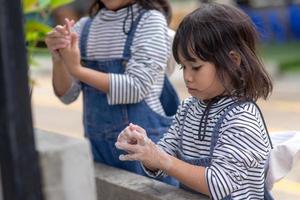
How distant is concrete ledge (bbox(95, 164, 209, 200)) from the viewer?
225 cm

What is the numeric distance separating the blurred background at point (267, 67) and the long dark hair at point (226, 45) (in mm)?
289

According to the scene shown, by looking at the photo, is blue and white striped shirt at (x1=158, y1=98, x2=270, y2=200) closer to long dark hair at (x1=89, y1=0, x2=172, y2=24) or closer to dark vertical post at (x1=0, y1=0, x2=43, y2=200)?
long dark hair at (x1=89, y1=0, x2=172, y2=24)

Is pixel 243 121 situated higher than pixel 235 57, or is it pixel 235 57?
pixel 235 57

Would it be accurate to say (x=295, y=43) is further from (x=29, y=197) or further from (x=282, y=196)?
(x=29, y=197)

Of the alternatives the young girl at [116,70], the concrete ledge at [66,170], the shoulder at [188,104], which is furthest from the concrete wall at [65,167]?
the young girl at [116,70]

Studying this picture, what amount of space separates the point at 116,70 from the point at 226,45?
0.69 meters

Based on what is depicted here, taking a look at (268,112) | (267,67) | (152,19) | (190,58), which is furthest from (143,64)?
(267,67)

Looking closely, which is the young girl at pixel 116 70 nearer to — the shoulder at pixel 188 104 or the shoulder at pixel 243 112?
the shoulder at pixel 188 104

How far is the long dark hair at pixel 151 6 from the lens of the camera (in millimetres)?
2711

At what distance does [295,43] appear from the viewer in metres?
17.8

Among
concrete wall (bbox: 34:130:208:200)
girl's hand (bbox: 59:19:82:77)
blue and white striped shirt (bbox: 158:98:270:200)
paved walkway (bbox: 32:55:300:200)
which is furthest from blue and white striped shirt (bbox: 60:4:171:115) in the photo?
paved walkway (bbox: 32:55:300:200)

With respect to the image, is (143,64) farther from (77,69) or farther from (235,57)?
Answer: (235,57)

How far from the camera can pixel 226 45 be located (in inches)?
83.2

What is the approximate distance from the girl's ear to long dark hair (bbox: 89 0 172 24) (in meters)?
0.67
